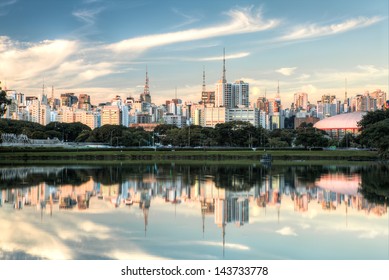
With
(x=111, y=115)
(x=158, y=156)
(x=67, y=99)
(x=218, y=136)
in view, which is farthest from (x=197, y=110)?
(x=158, y=156)

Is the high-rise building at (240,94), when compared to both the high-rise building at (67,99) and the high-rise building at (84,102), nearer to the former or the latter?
the high-rise building at (84,102)

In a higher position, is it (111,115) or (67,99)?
(67,99)

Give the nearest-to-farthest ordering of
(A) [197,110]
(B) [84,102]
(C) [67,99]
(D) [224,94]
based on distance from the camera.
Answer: (A) [197,110], (D) [224,94], (B) [84,102], (C) [67,99]

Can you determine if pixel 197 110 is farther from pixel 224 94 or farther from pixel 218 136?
pixel 218 136

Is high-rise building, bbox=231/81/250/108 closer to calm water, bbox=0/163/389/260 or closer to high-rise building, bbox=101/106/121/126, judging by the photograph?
high-rise building, bbox=101/106/121/126

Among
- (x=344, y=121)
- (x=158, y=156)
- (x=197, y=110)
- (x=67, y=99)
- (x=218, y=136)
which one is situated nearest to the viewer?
(x=158, y=156)

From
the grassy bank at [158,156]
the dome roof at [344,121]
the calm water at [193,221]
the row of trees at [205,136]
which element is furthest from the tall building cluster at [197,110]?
the calm water at [193,221]
